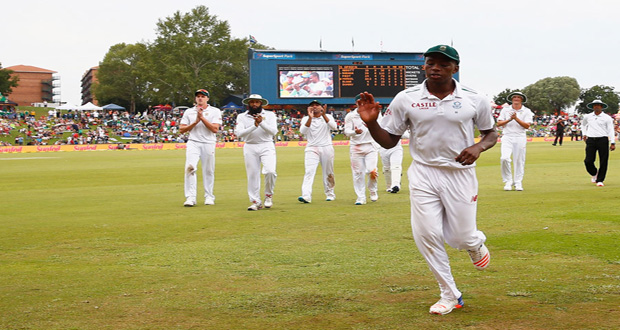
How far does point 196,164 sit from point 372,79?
169ft

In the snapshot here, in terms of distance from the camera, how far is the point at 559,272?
22.4 ft

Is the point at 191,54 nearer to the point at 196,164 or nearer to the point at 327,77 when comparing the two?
the point at 327,77

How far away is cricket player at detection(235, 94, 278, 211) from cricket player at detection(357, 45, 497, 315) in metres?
7.36

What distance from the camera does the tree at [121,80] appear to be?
12119cm

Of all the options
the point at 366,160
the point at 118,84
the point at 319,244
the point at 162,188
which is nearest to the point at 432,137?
the point at 319,244

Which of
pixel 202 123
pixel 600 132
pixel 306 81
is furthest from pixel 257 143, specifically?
pixel 306 81

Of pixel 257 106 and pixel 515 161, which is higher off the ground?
pixel 257 106

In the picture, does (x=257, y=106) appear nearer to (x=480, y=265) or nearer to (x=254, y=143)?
(x=254, y=143)

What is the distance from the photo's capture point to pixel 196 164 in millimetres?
14203

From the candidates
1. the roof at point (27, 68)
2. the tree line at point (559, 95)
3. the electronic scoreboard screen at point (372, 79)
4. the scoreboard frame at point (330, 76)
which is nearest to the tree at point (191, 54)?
the scoreboard frame at point (330, 76)

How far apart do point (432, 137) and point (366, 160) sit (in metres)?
8.74

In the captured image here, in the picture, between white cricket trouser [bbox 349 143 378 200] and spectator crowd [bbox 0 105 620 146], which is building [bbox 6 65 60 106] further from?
white cricket trouser [bbox 349 143 378 200]

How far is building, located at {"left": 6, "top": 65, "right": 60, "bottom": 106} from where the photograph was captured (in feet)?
595

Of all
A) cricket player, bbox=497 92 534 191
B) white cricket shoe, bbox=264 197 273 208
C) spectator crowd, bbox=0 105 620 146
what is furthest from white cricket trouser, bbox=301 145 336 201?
spectator crowd, bbox=0 105 620 146
